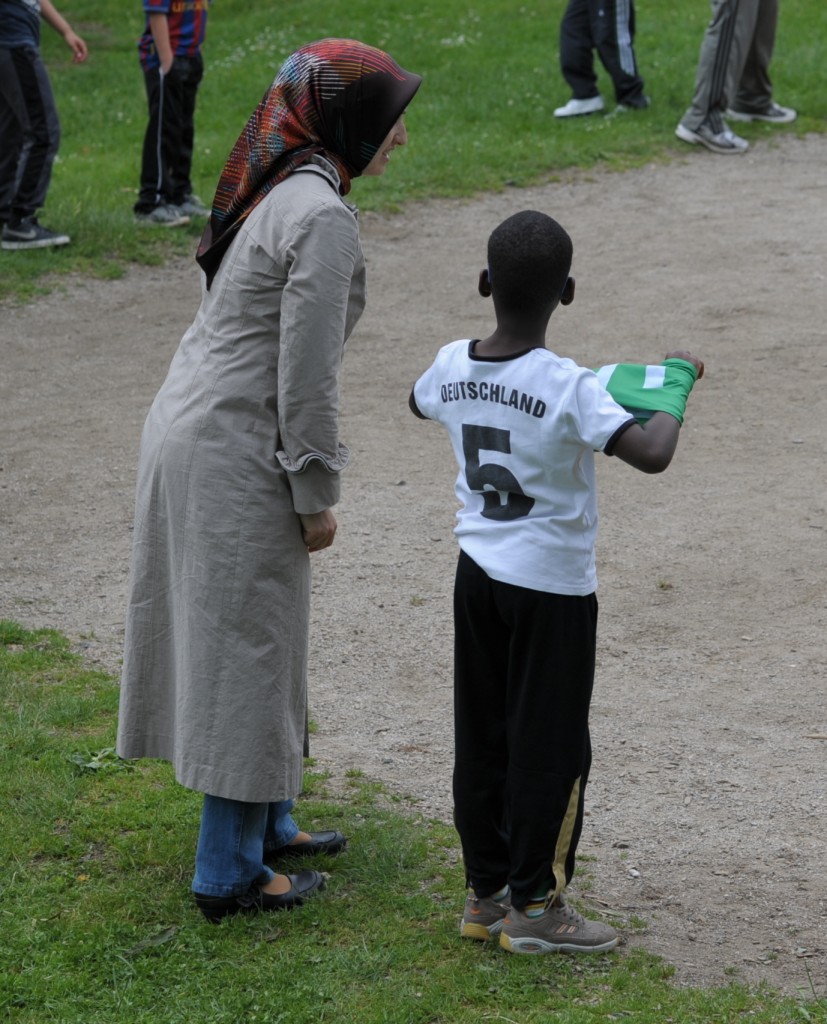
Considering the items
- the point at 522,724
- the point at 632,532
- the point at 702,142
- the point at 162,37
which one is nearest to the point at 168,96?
the point at 162,37

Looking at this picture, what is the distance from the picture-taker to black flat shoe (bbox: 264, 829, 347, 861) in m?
3.69

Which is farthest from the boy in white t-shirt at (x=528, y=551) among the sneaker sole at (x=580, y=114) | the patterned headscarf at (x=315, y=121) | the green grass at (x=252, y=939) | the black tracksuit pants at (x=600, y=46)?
the black tracksuit pants at (x=600, y=46)

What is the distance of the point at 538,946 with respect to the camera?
127 inches

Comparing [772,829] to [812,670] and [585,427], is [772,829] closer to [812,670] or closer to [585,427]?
[812,670]

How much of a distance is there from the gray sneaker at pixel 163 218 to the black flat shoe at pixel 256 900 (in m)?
6.87

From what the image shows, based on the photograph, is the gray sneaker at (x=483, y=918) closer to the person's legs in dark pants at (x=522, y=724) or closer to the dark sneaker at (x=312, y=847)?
the person's legs in dark pants at (x=522, y=724)

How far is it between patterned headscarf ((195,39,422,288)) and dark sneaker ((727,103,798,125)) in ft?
Result: 31.3

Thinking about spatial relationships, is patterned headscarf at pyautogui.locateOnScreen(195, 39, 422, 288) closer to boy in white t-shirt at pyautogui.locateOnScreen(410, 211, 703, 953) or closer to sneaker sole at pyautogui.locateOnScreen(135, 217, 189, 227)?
boy in white t-shirt at pyautogui.locateOnScreen(410, 211, 703, 953)

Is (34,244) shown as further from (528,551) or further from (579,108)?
(528,551)

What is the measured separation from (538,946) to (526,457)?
45.3 inches

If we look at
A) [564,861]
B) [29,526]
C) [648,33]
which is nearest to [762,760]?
[564,861]

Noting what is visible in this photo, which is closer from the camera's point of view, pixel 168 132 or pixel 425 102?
pixel 168 132

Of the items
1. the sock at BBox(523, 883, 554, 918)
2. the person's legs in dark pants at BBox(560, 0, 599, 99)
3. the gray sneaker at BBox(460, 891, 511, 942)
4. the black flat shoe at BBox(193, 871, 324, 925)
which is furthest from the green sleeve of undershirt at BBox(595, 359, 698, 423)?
the person's legs in dark pants at BBox(560, 0, 599, 99)

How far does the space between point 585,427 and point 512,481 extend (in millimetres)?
223
